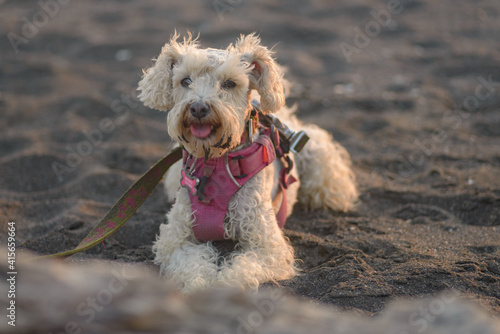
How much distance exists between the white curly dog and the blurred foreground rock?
163cm

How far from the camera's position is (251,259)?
365cm

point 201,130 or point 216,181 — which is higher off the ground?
point 201,130

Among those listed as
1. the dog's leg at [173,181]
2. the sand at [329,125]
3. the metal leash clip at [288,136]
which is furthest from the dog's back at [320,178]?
the dog's leg at [173,181]

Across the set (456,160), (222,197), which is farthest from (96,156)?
(456,160)

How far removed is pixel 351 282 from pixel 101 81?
283 inches

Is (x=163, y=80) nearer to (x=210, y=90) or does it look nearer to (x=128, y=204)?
(x=210, y=90)

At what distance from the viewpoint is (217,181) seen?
370 cm

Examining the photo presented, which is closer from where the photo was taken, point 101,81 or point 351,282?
point 351,282

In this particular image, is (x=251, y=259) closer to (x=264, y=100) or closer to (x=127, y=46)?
(x=264, y=100)

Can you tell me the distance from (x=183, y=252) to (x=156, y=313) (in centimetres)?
211

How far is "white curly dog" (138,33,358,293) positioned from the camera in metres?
3.42

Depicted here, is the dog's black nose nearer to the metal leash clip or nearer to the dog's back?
the metal leash clip

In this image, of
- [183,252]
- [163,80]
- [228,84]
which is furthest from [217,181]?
[163,80]

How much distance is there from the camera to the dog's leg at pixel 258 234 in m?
3.67
